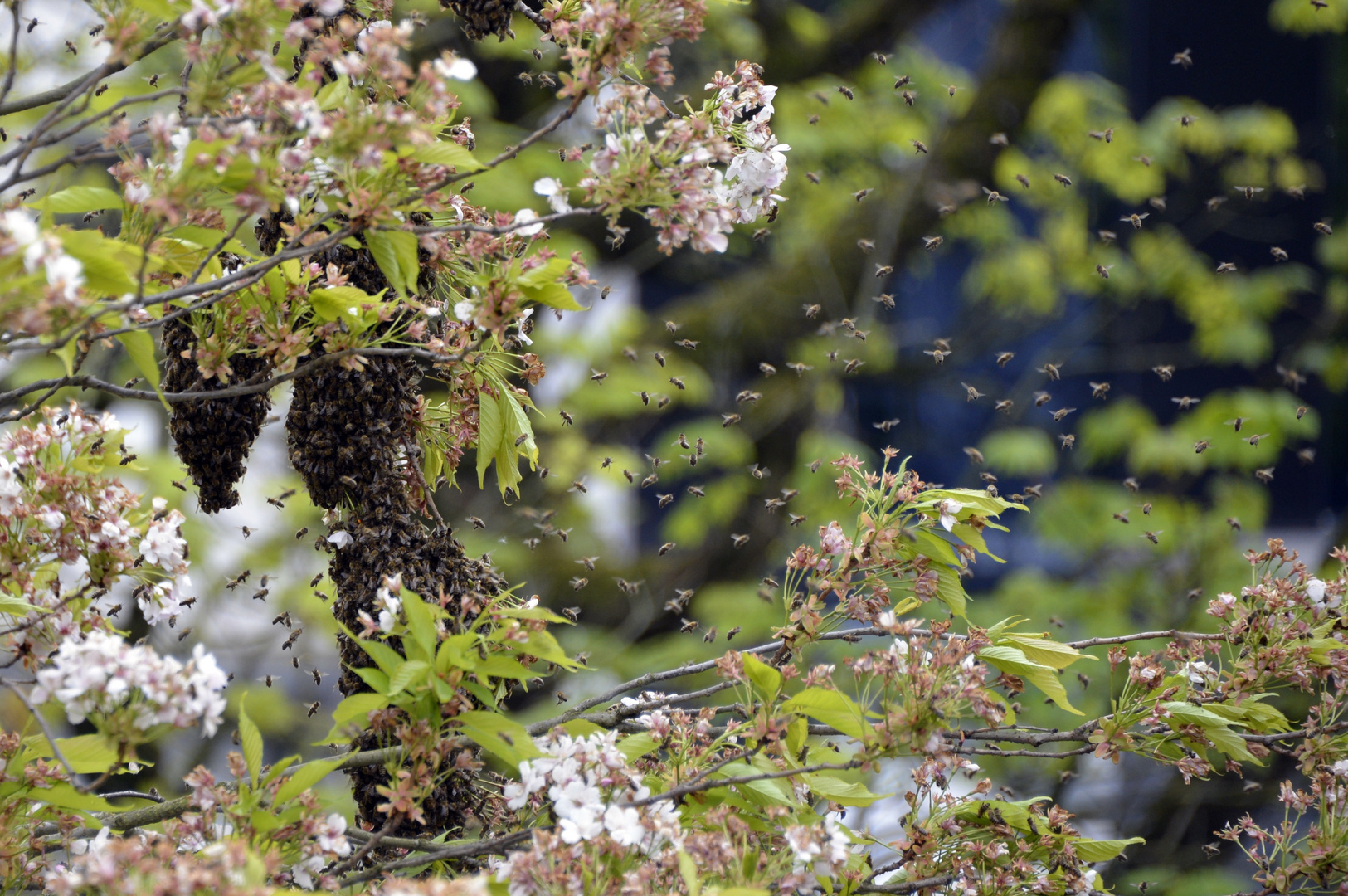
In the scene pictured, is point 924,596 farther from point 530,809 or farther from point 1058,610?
point 1058,610

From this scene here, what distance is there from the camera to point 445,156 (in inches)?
47.3

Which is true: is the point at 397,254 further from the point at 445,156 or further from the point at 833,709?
the point at 833,709

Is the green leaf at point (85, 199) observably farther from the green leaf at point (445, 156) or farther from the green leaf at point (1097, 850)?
the green leaf at point (1097, 850)

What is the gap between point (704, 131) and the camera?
128 cm

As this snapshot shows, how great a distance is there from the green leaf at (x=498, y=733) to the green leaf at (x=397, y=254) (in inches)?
20.6

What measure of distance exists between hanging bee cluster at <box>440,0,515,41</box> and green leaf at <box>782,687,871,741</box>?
1.03 m

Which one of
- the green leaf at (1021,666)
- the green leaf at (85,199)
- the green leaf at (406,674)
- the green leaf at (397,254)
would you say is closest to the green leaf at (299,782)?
the green leaf at (406,674)

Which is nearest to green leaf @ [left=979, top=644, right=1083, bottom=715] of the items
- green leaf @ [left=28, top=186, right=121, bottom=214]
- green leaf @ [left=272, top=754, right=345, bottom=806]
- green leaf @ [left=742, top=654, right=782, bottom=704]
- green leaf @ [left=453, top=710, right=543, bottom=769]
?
green leaf @ [left=742, top=654, right=782, bottom=704]

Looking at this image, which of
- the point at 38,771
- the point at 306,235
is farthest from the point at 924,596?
the point at 38,771

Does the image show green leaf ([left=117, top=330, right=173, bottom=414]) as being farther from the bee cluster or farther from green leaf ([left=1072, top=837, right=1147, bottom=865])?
green leaf ([left=1072, top=837, right=1147, bottom=865])

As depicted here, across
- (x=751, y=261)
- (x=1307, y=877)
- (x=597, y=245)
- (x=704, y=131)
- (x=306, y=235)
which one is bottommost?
(x=751, y=261)

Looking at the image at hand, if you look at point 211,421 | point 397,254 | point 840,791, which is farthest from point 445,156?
point 840,791

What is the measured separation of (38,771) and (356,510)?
525mm

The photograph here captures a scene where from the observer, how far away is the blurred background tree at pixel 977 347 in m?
5.11
